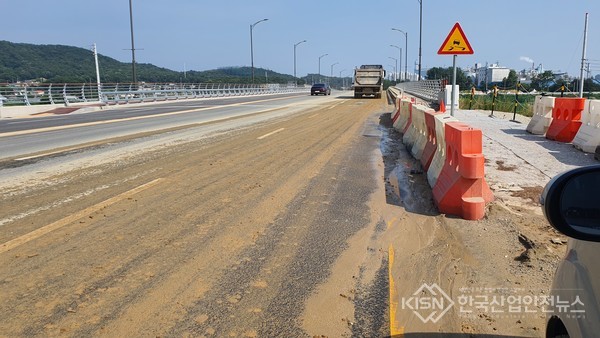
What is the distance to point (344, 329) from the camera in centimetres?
337

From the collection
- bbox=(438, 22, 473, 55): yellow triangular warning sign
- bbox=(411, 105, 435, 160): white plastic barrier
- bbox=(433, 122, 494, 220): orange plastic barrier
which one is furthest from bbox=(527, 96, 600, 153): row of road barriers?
bbox=(433, 122, 494, 220): orange plastic barrier

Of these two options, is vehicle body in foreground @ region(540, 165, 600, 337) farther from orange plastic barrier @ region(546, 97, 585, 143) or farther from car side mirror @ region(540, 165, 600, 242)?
orange plastic barrier @ region(546, 97, 585, 143)

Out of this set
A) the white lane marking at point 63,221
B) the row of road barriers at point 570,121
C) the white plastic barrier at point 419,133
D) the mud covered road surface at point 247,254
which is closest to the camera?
the mud covered road surface at point 247,254

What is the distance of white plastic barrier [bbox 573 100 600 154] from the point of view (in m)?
10.3

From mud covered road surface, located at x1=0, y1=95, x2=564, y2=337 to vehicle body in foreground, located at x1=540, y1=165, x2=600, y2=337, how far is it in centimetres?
153

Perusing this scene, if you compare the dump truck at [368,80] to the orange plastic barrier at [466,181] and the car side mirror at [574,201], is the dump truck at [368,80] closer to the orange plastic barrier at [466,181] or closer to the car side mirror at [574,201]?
the orange plastic barrier at [466,181]

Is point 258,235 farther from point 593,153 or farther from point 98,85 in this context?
point 98,85

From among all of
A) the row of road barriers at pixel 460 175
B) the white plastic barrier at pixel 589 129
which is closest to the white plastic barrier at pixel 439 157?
the row of road barriers at pixel 460 175

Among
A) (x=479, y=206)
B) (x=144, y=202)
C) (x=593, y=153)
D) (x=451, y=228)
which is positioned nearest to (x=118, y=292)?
(x=144, y=202)

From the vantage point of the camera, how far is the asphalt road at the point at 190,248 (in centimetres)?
350

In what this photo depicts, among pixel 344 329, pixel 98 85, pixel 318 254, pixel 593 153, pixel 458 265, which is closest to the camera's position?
pixel 344 329

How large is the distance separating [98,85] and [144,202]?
111 feet

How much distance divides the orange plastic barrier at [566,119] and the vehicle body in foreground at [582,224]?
37.9 feet

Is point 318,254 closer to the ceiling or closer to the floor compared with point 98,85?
closer to the floor
